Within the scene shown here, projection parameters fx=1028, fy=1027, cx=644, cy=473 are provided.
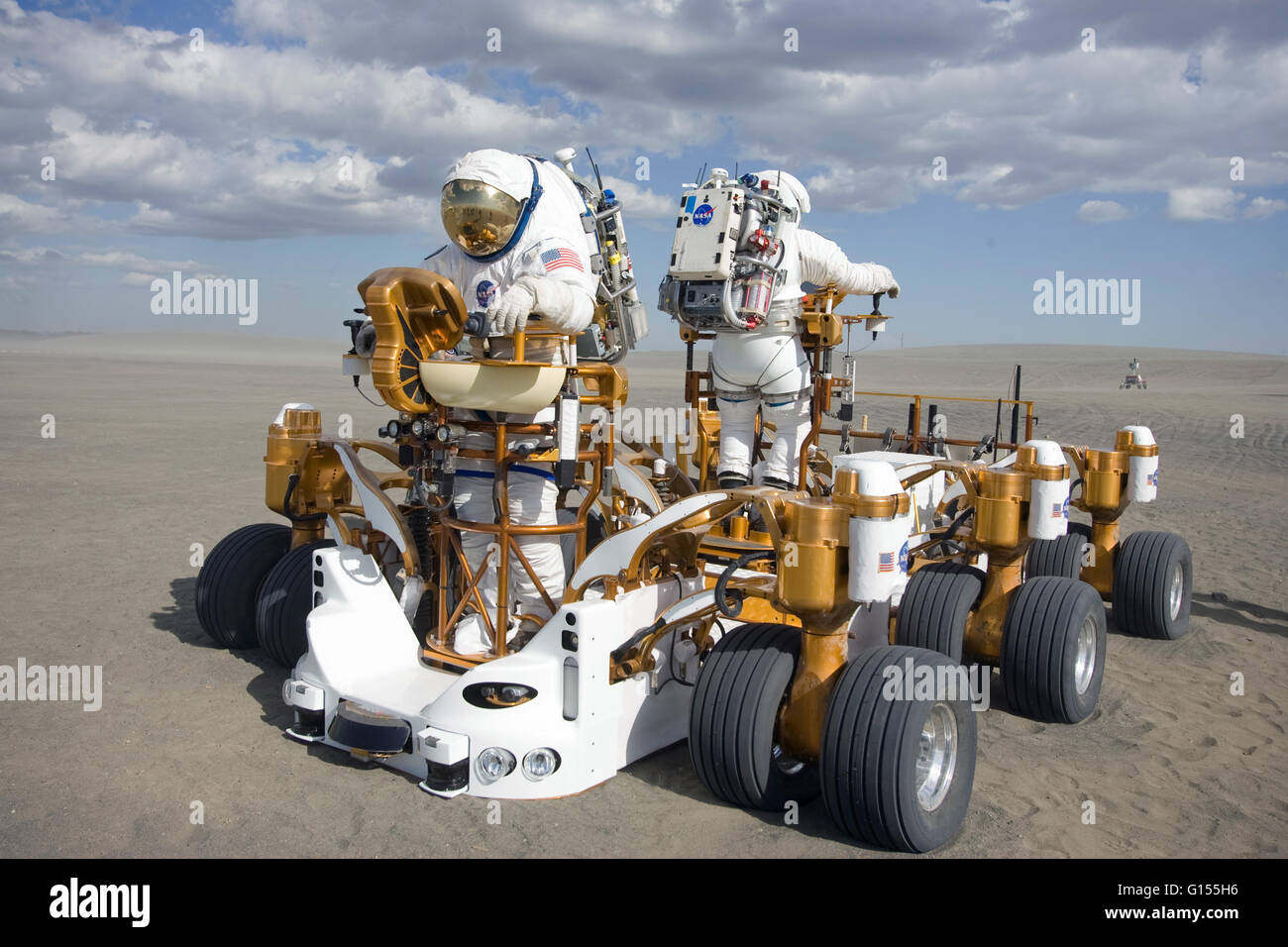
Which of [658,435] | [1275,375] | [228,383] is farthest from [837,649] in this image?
[1275,375]

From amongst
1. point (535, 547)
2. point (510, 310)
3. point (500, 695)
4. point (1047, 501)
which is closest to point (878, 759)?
point (500, 695)

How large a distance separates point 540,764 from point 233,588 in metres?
3.14

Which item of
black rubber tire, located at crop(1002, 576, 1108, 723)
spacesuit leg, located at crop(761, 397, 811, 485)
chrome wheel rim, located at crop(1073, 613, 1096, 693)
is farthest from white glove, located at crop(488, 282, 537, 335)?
chrome wheel rim, located at crop(1073, 613, 1096, 693)

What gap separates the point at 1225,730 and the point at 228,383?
49.9 meters

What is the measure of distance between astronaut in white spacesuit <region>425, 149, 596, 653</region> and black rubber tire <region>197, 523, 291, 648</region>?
6.62ft

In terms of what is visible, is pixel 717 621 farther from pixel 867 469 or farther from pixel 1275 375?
pixel 1275 375

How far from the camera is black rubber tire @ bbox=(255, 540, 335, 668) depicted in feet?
20.5

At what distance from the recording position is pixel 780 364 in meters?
8.13

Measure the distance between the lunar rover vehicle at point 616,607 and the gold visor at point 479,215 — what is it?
1.79ft

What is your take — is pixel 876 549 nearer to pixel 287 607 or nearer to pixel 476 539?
pixel 476 539

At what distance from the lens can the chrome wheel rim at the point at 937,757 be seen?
14.9ft

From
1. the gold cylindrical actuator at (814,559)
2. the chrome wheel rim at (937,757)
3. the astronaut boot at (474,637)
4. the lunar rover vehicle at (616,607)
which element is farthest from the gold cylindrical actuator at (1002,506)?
the astronaut boot at (474,637)

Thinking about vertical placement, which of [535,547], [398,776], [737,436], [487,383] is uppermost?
[487,383]

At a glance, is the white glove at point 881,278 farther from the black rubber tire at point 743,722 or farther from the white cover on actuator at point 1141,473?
the black rubber tire at point 743,722
